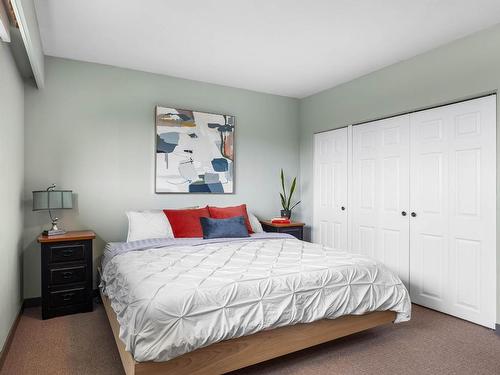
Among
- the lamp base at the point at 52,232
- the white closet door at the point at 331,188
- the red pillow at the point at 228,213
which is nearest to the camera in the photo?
the lamp base at the point at 52,232

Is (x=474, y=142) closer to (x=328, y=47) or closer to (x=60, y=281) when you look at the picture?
(x=328, y=47)

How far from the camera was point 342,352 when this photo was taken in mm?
2527

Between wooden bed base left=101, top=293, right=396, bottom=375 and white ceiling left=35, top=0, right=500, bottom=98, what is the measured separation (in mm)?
2404

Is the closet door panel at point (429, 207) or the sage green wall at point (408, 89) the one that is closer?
the sage green wall at point (408, 89)

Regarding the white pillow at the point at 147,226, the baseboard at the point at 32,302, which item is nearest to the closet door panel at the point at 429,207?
the white pillow at the point at 147,226

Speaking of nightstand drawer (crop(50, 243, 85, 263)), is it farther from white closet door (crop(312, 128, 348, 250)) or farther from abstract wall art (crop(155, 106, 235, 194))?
white closet door (crop(312, 128, 348, 250))

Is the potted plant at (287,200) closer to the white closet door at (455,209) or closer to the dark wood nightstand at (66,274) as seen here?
the white closet door at (455,209)

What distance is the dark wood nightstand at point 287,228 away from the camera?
4.54m

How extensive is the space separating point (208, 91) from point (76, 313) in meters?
3.01

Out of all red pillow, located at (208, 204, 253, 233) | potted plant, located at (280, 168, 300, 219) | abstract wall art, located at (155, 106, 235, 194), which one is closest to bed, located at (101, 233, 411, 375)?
red pillow, located at (208, 204, 253, 233)

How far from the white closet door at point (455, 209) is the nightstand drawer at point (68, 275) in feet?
11.1

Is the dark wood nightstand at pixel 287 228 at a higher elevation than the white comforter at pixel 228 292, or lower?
higher

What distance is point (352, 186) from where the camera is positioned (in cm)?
436

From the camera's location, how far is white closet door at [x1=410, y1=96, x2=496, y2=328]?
118 inches
